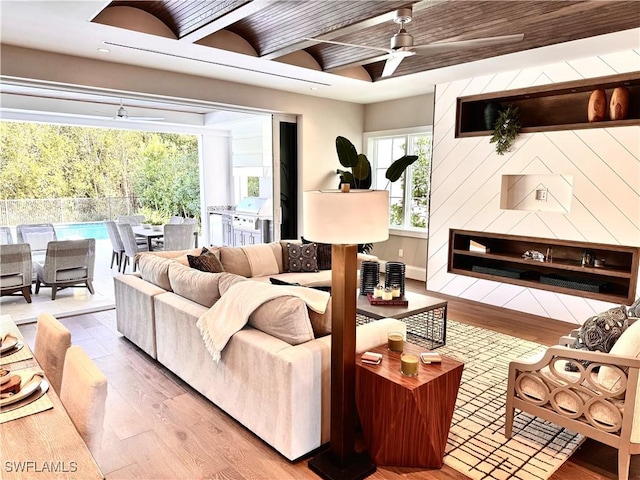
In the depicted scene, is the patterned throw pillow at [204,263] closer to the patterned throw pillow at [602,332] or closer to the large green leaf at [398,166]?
the large green leaf at [398,166]

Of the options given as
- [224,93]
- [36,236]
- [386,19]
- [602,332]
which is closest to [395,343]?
[602,332]

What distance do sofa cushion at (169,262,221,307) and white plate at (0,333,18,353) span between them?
46.6 inches

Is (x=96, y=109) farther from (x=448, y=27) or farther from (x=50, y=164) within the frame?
(x=448, y=27)

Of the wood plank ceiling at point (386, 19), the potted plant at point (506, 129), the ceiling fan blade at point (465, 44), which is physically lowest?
the potted plant at point (506, 129)

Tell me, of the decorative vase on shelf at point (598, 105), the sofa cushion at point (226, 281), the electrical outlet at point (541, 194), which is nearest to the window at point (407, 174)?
the electrical outlet at point (541, 194)

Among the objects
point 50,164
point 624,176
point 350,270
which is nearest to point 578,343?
point 350,270

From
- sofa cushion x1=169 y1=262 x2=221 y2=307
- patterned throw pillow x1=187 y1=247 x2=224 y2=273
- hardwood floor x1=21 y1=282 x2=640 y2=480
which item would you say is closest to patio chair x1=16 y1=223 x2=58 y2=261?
hardwood floor x1=21 y1=282 x2=640 y2=480

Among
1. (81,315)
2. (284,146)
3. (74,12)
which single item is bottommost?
(81,315)

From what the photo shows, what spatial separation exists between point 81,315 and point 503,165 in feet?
17.3

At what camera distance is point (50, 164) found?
9.64 metres

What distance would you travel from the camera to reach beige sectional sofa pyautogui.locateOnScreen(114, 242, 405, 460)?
88.7 inches

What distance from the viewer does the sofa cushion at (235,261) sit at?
4.70 meters

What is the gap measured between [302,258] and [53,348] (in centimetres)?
337

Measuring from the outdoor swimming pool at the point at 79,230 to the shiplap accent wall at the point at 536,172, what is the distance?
7420 millimetres
